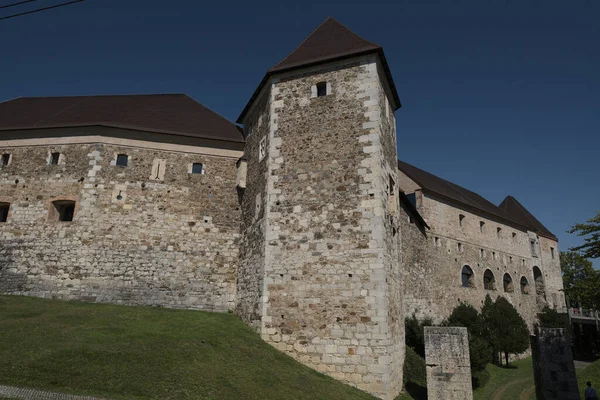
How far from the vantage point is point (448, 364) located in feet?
37.0

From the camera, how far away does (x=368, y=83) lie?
13.9 metres

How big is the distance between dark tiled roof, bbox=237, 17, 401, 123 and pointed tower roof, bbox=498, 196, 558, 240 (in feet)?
88.1

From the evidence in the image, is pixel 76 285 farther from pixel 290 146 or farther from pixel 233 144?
pixel 290 146

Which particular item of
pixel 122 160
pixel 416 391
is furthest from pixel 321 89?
pixel 416 391

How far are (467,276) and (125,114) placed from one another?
76.7 ft

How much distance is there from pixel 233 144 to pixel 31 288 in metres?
9.24

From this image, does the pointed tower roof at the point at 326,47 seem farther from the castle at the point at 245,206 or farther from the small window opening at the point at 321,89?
the small window opening at the point at 321,89

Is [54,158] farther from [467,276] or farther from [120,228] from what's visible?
[467,276]

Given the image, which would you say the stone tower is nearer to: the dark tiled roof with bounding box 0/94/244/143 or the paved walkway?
the dark tiled roof with bounding box 0/94/244/143

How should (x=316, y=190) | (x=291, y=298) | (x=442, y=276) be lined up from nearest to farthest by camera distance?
(x=291, y=298), (x=316, y=190), (x=442, y=276)

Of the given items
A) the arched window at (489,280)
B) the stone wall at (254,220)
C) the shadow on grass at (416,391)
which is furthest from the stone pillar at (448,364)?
the arched window at (489,280)

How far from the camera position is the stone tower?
12.0m

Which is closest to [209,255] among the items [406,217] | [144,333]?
[144,333]

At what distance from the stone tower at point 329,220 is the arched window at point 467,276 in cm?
1561
